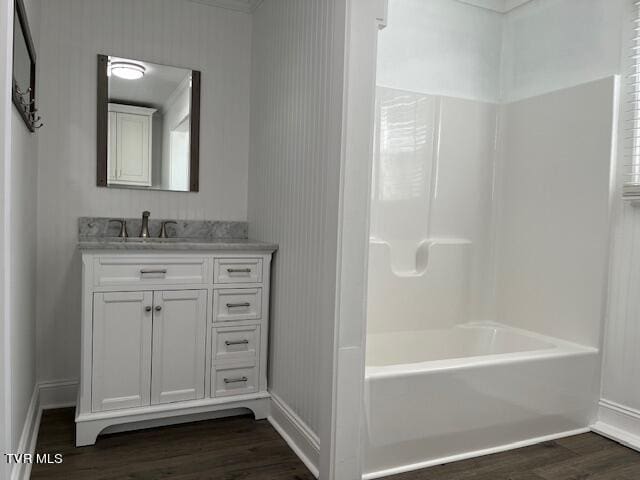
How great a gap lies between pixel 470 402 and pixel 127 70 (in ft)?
8.72

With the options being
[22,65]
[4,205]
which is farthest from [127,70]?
[4,205]

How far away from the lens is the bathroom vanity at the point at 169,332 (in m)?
2.51

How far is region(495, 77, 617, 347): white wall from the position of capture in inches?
116

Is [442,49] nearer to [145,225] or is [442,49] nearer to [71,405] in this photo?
[145,225]

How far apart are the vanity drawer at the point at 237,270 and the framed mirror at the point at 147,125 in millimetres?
730

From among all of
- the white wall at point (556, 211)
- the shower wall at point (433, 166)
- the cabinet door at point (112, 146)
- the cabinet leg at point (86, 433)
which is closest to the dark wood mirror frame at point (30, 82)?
the cabinet door at point (112, 146)

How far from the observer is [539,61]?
3.41 m

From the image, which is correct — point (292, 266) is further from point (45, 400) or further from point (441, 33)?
point (441, 33)

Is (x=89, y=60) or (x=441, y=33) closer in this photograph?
(x=89, y=60)

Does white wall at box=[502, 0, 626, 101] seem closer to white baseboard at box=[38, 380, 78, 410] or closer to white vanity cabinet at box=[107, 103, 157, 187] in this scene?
white vanity cabinet at box=[107, 103, 157, 187]

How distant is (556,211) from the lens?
10.5 feet

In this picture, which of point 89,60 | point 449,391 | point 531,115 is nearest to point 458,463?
point 449,391

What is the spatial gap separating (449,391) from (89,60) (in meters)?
2.68

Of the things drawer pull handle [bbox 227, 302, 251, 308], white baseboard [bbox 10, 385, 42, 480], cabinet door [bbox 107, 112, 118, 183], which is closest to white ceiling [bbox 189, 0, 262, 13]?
cabinet door [bbox 107, 112, 118, 183]
